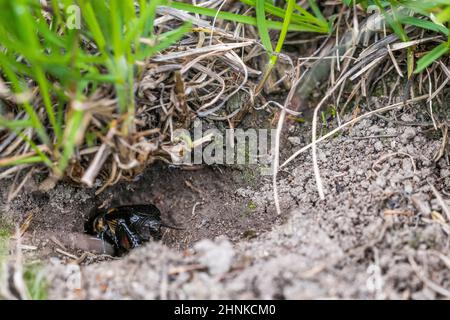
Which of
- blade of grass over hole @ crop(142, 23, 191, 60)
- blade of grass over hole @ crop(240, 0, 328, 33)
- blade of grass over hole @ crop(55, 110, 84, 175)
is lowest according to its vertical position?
blade of grass over hole @ crop(55, 110, 84, 175)

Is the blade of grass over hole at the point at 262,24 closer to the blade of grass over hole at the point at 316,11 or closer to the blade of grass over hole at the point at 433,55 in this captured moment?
the blade of grass over hole at the point at 316,11

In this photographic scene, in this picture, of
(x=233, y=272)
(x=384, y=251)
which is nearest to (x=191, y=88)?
(x=233, y=272)

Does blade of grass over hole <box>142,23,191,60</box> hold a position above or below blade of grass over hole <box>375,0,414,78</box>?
below

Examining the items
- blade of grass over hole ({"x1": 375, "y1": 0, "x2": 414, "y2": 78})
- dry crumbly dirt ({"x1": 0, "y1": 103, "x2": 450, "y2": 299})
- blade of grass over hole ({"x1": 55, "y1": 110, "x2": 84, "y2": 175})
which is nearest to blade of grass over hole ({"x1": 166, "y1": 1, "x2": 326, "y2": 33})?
blade of grass over hole ({"x1": 375, "y1": 0, "x2": 414, "y2": 78})

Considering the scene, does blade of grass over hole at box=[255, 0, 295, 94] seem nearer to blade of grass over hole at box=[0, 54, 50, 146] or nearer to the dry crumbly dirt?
the dry crumbly dirt

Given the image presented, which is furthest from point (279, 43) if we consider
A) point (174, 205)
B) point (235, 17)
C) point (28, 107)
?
point (28, 107)

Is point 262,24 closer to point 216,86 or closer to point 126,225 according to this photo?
point 216,86
